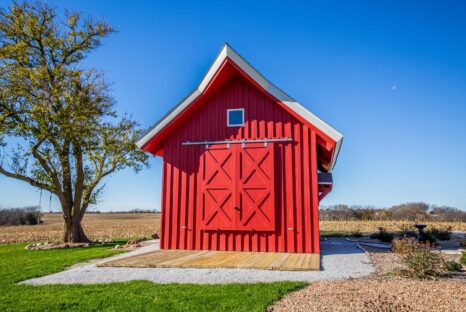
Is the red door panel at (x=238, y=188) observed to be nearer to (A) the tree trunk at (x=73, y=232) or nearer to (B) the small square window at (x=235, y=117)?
(B) the small square window at (x=235, y=117)

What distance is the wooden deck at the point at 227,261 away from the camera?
682 cm

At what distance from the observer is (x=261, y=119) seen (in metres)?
9.65

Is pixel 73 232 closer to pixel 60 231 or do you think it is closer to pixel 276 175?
pixel 276 175

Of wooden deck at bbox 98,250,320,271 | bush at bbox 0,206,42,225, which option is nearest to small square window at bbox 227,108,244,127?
wooden deck at bbox 98,250,320,271

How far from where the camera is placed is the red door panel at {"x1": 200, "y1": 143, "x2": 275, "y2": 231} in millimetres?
9122

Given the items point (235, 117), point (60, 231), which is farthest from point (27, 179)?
point (60, 231)

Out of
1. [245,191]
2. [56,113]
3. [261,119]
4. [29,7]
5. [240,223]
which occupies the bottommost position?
[240,223]

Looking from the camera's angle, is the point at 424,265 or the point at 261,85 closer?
the point at 424,265

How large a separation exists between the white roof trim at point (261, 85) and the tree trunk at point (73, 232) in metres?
7.73

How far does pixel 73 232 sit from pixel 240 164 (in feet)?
33.3

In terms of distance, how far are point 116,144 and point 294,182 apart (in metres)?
10.0

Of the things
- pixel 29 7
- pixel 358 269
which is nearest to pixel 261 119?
pixel 358 269

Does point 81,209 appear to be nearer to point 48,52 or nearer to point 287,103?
point 48,52

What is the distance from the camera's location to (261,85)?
31.0 ft
